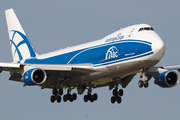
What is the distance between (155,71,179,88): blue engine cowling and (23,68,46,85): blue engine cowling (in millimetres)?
13785

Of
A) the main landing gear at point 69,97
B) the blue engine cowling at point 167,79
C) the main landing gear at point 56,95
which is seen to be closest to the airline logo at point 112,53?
the blue engine cowling at point 167,79

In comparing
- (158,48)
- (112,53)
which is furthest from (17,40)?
(158,48)

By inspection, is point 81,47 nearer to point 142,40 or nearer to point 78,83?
point 78,83

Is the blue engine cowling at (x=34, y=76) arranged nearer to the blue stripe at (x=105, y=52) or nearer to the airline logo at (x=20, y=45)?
the blue stripe at (x=105, y=52)

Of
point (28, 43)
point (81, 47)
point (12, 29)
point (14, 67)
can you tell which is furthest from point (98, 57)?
point (12, 29)

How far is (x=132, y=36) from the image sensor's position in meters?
39.8

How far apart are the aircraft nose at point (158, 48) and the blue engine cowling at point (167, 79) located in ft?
26.7

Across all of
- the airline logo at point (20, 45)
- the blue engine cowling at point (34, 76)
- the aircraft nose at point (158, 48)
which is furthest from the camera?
the airline logo at point (20, 45)

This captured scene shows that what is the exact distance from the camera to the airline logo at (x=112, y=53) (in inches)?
1577

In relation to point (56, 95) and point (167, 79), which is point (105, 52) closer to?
point (167, 79)

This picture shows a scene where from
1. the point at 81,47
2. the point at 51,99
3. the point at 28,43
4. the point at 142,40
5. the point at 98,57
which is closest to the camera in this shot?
the point at 142,40

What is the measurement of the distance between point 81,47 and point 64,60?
9.01ft

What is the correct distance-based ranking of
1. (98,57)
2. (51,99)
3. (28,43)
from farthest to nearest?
1. (28,43)
2. (51,99)
3. (98,57)

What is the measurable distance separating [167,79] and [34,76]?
50.8 feet
